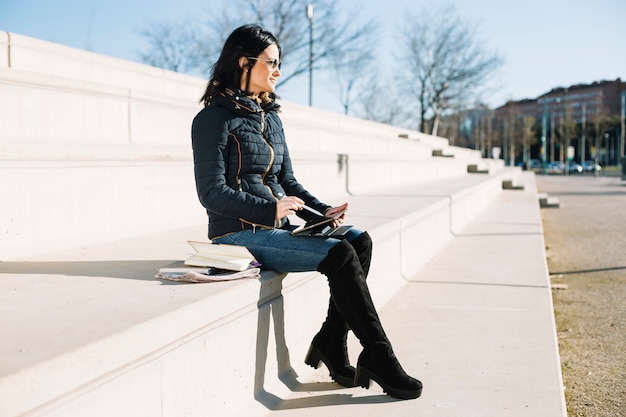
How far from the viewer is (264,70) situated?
329 centimetres

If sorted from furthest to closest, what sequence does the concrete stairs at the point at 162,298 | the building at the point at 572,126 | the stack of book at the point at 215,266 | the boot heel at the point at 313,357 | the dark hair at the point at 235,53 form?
1. the building at the point at 572,126
2. the boot heel at the point at 313,357
3. the dark hair at the point at 235,53
4. the stack of book at the point at 215,266
5. the concrete stairs at the point at 162,298

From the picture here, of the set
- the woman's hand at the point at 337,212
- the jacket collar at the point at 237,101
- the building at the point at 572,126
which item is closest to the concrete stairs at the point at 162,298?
the woman's hand at the point at 337,212

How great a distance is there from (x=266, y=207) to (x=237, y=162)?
0.93 feet

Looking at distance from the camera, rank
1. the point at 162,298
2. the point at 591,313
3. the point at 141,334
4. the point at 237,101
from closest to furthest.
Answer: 1. the point at 141,334
2. the point at 162,298
3. the point at 237,101
4. the point at 591,313

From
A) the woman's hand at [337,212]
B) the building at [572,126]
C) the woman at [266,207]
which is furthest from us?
the building at [572,126]

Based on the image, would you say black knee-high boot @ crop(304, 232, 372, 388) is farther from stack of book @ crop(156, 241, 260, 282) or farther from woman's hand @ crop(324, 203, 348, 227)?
stack of book @ crop(156, 241, 260, 282)

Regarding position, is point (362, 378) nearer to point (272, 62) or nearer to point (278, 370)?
point (278, 370)

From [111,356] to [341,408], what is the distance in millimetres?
1377

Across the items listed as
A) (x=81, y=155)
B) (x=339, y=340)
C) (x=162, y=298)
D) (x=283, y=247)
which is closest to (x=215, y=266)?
(x=283, y=247)

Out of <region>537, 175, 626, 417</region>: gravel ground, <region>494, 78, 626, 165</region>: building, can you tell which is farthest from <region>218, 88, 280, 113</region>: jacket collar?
<region>494, 78, 626, 165</region>: building

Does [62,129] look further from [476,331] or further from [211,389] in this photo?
[476,331]

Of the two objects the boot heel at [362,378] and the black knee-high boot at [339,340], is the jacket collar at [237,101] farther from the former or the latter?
the boot heel at [362,378]

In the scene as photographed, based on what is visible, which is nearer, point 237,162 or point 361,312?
point 361,312

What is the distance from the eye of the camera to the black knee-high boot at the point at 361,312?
297cm
